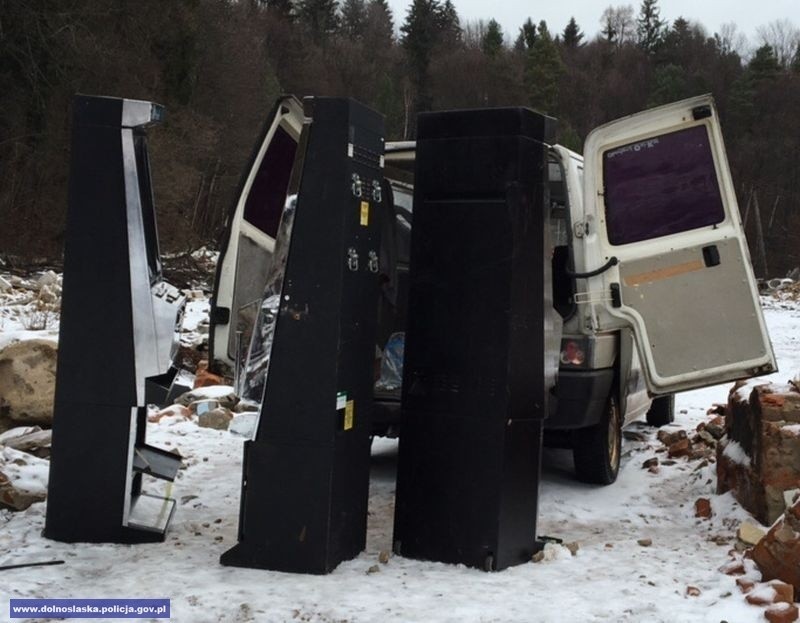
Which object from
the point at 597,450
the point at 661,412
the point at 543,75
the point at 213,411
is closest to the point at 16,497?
the point at 213,411

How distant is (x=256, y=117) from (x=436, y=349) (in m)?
37.3

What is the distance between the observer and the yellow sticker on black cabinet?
4.32 meters

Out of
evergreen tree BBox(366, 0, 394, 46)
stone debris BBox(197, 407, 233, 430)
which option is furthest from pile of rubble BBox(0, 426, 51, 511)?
evergreen tree BBox(366, 0, 394, 46)

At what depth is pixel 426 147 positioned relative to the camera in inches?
179

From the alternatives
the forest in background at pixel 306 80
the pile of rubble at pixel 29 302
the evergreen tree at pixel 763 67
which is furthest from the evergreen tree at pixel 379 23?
the pile of rubble at pixel 29 302

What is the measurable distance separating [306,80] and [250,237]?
6045 cm

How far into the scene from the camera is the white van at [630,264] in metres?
5.36

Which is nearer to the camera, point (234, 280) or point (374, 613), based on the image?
point (374, 613)

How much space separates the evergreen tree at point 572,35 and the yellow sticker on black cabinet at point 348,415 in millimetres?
96709

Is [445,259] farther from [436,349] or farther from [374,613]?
[374,613]

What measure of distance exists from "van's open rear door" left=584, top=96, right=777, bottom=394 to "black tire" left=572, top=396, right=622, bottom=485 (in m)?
0.70

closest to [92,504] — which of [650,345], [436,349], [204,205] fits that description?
[436,349]

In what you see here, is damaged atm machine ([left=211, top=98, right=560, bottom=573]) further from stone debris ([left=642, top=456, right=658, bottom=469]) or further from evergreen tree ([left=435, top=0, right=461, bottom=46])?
evergreen tree ([left=435, top=0, right=461, bottom=46])

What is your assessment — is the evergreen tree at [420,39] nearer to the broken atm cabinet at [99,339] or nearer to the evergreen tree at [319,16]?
the evergreen tree at [319,16]
